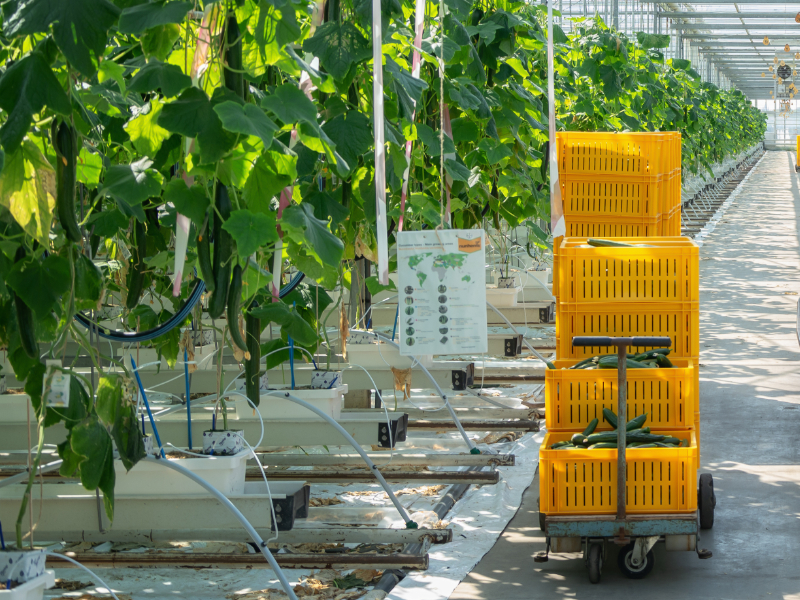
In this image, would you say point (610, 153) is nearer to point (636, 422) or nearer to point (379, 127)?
point (636, 422)

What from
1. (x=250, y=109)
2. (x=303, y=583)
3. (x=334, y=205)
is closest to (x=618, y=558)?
(x=303, y=583)

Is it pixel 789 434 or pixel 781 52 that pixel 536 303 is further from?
pixel 781 52

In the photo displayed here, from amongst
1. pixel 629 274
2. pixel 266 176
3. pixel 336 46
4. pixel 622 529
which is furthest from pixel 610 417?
pixel 266 176

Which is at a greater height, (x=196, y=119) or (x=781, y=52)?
(x=781, y=52)

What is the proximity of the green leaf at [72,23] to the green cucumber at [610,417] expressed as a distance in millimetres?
2143

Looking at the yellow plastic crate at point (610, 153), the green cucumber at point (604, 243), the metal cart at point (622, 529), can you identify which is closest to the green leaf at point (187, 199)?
the metal cart at point (622, 529)

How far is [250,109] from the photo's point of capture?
142 cm

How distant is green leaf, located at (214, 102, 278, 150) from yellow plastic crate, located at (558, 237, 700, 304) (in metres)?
2.00

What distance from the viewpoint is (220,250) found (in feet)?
5.30

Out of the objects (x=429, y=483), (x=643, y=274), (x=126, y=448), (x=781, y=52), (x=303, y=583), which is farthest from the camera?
(x=781, y=52)

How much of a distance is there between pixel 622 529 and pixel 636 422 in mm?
387

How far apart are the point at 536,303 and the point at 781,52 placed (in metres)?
28.5

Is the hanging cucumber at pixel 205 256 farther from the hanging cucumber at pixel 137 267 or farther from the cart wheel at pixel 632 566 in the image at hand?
the cart wheel at pixel 632 566

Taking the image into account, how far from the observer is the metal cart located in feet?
9.07
